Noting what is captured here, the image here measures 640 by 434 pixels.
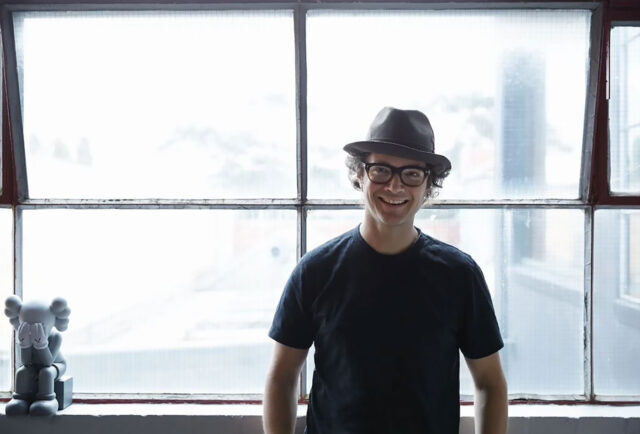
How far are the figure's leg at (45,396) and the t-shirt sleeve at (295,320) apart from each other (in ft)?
2.92

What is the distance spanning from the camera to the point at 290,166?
6.52 ft

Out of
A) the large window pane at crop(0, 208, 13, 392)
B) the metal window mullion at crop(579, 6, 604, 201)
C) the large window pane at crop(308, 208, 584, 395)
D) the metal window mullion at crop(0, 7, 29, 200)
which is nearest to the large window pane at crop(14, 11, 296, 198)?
the metal window mullion at crop(0, 7, 29, 200)

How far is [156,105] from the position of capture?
200 centimetres

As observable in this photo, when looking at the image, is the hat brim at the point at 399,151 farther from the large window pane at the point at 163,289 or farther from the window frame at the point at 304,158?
the large window pane at the point at 163,289

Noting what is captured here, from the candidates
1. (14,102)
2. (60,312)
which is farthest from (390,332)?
(14,102)

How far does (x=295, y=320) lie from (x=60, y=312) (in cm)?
92

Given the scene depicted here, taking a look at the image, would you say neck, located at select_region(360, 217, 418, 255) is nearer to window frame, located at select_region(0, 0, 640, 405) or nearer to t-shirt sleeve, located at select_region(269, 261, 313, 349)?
t-shirt sleeve, located at select_region(269, 261, 313, 349)

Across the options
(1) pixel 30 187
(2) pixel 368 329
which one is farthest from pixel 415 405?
(1) pixel 30 187

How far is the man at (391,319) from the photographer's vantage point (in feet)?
4.47

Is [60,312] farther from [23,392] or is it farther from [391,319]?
[391,319]

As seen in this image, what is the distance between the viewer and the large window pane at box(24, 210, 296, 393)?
2006 mm

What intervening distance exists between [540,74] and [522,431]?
1230mm

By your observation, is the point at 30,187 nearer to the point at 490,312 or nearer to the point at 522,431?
the point at 490,312

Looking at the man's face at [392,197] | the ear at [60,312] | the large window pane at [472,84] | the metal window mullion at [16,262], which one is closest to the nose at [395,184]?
the man's face at [392,197]
